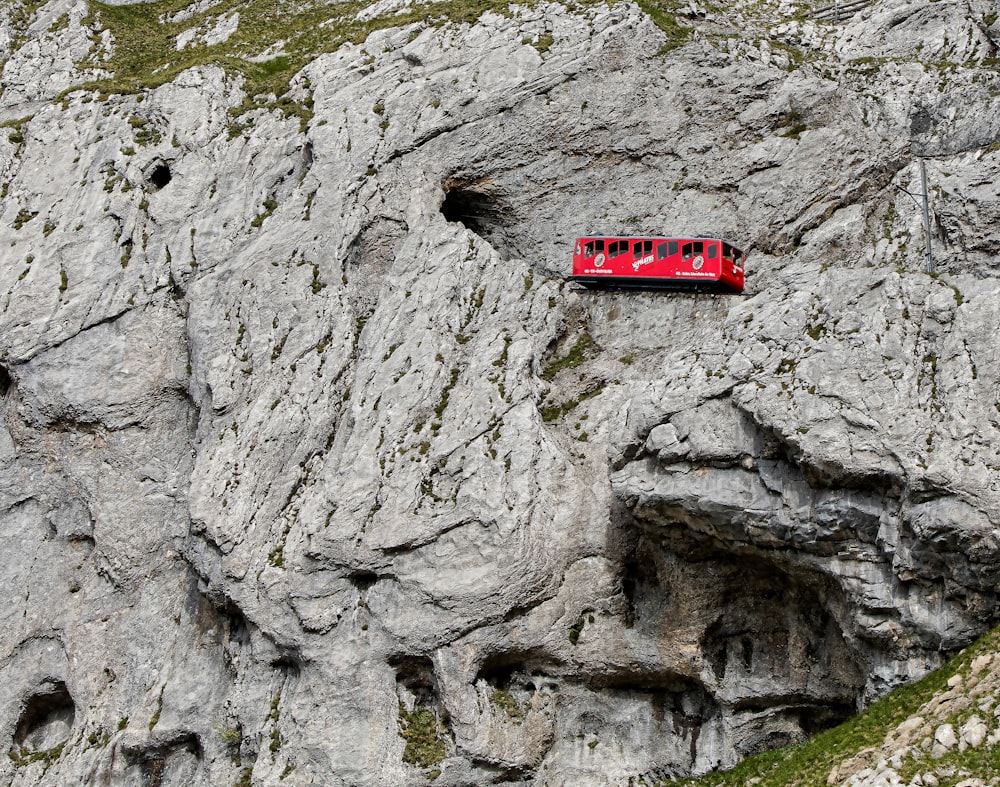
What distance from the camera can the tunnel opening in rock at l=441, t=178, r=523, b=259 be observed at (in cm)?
3500

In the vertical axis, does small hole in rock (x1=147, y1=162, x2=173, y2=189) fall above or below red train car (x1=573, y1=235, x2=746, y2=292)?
above

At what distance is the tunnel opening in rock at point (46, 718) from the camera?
30.0 meters

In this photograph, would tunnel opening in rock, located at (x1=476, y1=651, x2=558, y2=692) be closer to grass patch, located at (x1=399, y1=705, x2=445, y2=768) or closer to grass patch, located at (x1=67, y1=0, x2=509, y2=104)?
grass patch, located at (x1=399, y1=705, x2=445, y2=768)

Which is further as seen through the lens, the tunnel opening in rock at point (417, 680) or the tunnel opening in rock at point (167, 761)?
the tunnel opening in rock at point (167, 761)

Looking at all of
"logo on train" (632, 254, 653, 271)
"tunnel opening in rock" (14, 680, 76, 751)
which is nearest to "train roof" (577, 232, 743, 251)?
"logo on train" (632, 254, 653, 271)

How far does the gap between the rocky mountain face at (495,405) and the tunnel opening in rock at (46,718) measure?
11 cm

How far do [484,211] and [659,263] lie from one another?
7136 mm

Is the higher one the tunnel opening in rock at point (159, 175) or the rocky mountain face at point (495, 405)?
the tunnel opening in rock at point (159, 175)

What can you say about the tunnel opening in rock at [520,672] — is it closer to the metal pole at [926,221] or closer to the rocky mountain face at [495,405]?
the rocky mountain face at [495,405]

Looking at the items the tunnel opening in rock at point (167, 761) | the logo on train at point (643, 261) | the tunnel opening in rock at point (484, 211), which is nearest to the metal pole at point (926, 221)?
the logo on train at point (643, 261)

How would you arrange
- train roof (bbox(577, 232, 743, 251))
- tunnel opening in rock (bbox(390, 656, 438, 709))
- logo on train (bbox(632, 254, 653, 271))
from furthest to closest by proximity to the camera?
logo on train (bbox(632, 254, 653, 271))
train roof (bbox(577, 232, 743, 251))
tunnel opening in rock (bbox(390, 656, 438, 709))

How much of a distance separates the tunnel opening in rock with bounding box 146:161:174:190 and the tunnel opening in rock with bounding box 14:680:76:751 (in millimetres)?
17164

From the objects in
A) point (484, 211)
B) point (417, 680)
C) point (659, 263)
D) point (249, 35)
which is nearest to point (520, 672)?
point (417, 680)

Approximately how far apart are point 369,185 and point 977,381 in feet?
66.0
